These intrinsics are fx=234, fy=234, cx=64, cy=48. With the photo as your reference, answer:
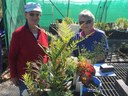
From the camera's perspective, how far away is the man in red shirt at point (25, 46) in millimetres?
2312

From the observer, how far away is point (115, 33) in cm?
669

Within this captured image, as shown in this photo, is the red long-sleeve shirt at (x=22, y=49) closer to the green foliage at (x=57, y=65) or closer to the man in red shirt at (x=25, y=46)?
the man in red shirt at (x=25, y=46)

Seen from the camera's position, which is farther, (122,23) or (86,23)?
(122,23)

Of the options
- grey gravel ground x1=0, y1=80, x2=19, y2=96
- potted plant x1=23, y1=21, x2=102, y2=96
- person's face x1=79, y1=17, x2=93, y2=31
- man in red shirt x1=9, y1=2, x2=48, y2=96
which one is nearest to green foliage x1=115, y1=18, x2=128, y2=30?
grey gravel ground x1=0, y1=80, x2=19, y2=96

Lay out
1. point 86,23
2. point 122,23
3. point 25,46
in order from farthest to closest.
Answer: point 122,23 → point 86,23 → point 25,46

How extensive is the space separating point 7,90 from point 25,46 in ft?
6.50

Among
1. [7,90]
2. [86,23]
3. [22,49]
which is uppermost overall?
[86,23]

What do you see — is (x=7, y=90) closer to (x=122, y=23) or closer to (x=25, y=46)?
(x=25, y=46)

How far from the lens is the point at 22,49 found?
2.32 m

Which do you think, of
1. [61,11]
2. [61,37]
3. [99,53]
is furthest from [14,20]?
[61,37]

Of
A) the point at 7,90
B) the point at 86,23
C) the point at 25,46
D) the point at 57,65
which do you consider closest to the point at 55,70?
the point at 57,65

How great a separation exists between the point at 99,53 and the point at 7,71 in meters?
3.34

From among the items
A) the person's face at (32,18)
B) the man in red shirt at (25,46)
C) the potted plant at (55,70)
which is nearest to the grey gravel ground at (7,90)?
the man in red shirt at (25,46)

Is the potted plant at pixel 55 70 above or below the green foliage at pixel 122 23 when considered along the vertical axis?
above
